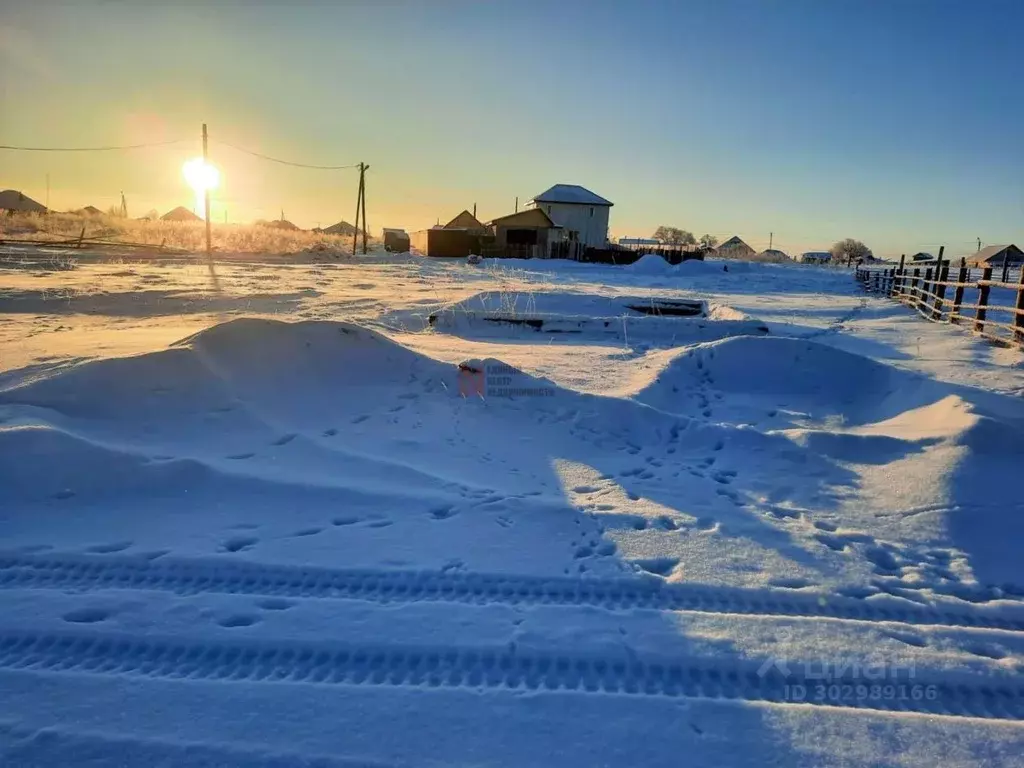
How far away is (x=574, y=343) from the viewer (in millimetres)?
10391

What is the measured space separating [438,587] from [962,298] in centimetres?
1434

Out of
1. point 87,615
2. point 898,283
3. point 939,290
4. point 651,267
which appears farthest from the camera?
point 651,267

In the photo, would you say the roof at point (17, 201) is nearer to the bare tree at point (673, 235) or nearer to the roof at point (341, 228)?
the roof at point (341, 228)

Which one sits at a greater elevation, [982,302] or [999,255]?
[999,255]

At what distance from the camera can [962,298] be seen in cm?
1337

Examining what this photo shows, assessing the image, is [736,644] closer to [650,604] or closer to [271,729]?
[650,604]

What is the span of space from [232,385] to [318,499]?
2.09 meters

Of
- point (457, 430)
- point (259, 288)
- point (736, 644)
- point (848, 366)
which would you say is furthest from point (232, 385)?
point (259, 288)

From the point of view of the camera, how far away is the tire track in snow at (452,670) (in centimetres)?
259

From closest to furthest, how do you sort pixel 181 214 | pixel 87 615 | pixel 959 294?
pixel 87 615 < pixel 959 294 < pixel 181 214

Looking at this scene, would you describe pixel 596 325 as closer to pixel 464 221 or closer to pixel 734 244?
pixel 464 221

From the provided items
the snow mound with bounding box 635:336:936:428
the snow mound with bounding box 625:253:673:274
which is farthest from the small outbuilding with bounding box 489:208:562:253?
the snow mound with bounding box 635:336:936:428

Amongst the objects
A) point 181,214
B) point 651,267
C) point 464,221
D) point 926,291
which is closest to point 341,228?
point 181,214

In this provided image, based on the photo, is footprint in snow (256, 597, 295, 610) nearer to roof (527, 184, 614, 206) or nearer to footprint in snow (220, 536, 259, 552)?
footprint in snow (220, 536, 259, 552)
